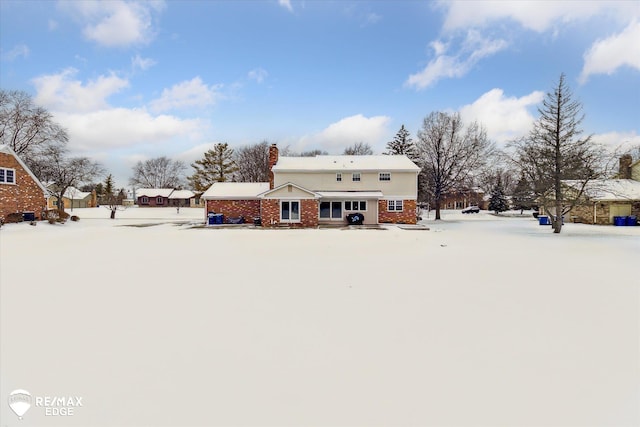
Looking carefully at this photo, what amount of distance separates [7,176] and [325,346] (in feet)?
100

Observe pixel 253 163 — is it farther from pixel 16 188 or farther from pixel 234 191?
pixel 16 188

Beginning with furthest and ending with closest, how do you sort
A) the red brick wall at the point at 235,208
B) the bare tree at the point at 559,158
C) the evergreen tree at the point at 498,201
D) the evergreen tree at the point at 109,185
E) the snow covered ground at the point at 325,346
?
1. the evergreen tree at the point at 109,185
2. the evergreen tree at the point at 498,201
3. the red brick wall at the point at 235,208
4. the bare tree at the point at 559,158
5. the snow covered ground at the point at 325,346

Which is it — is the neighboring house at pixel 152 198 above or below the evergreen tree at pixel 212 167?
below

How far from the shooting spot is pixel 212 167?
166 feet

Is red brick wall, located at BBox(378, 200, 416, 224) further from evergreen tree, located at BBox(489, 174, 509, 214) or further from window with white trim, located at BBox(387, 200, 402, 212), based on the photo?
evergreen tree, located at BBox(489, 174, 509, 214)

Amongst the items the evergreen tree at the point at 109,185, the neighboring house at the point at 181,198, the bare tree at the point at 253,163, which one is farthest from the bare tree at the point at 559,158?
the evergreen tree at the point at 109,185

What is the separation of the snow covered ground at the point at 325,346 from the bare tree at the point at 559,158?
13.8 meters

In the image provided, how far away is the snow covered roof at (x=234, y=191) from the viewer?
2804 cm

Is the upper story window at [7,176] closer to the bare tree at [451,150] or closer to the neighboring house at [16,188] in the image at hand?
the neighboring house at [16,188]

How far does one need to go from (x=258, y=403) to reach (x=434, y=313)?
3.51 m

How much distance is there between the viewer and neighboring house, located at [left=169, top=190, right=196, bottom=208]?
67312mm

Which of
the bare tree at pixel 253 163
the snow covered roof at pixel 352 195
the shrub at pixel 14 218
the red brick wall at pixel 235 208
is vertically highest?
the bare tree at pixel 253 163

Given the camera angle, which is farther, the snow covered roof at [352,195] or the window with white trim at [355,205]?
the window with white trim at [355,205]

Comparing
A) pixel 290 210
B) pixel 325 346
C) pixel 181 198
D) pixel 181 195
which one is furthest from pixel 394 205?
pixel 181 195
